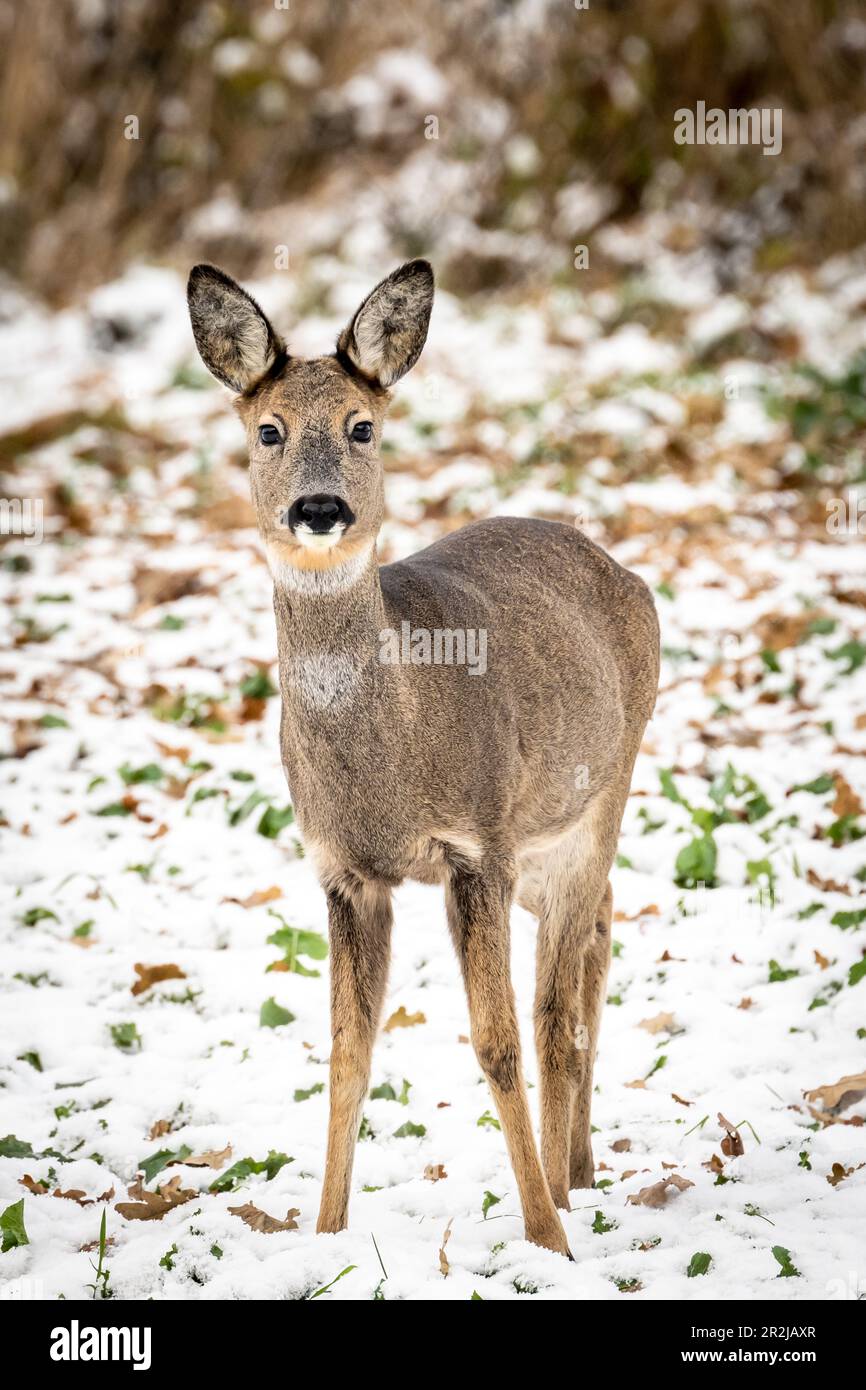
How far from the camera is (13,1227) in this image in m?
4.10

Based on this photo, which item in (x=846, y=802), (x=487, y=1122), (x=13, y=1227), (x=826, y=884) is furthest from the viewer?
(x=846, y=802)

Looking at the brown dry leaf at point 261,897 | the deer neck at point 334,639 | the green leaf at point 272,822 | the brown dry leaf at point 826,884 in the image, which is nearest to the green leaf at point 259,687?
the green leaf at point 272,822

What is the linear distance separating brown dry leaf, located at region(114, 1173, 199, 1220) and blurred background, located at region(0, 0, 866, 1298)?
0.10 m

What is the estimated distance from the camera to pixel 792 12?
47.0 feet

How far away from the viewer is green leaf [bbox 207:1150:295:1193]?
4.43m

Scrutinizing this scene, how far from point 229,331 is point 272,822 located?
2794 millimetres

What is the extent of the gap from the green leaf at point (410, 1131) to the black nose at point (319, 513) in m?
1.91

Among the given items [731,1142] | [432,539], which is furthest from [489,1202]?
[432,539]

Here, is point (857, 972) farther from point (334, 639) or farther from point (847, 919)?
point (334, 639)

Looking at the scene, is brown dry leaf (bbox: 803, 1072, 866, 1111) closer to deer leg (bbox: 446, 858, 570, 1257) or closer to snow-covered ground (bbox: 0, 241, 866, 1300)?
snow-covered ground (bbox: 0, 241, 866, 1300)

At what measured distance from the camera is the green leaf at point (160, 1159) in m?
4.50

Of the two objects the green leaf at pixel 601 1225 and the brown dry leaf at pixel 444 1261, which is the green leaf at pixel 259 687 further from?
the brown dry leaf at pixel 444 1261

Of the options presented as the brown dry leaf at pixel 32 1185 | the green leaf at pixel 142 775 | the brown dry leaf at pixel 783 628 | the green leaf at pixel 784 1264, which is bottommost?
the brown dry leaf at pixel 32 1185
